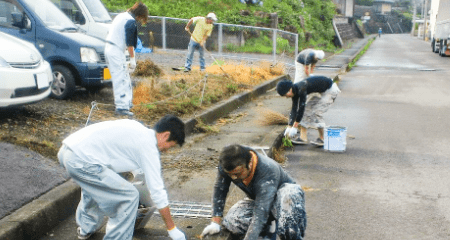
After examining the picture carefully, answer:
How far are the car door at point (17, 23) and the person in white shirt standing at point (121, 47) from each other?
187 cm

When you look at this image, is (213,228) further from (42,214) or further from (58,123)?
(58,123)

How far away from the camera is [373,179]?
616 centimetres

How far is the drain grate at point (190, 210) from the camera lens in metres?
4.62

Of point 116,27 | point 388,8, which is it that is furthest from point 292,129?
point 388,8

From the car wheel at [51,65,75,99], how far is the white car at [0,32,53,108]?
61.7 inches

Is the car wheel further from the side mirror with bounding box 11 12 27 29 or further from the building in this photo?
the building

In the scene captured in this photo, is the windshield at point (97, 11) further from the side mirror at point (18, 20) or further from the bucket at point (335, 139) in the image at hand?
the bucket at point (335, 139)

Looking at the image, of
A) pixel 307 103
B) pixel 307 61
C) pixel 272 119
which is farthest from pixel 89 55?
pixel 307 103

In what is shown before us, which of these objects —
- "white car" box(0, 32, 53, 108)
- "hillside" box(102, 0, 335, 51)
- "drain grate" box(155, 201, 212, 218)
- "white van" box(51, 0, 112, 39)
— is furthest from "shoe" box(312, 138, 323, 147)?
"hillside" box(102, 0, 335, 51)

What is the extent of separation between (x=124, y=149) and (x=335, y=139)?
4305 millimetres

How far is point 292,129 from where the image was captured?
734 centimetres

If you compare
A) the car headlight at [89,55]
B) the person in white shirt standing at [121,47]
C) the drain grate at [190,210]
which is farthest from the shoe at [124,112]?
the drain grate at [190,210]

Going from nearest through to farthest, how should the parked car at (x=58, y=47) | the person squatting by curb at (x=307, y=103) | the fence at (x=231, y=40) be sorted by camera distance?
the person squatting by curb at (x=307, y=103) < the parked car at (x=58, y=47) < the fence at (x=231, y=40)

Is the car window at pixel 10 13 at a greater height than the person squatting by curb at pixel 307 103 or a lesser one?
Result: greater
